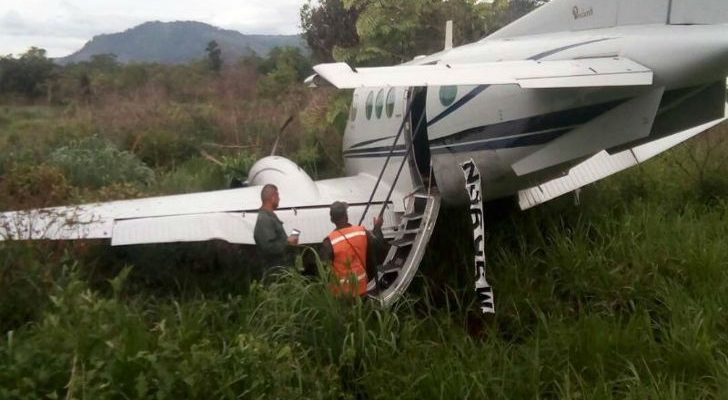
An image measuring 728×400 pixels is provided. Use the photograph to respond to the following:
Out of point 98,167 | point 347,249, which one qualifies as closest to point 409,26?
→ point 98,167

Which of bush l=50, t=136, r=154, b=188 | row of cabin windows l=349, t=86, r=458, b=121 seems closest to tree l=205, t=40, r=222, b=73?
bush l=50, t=136, r=154, b=188

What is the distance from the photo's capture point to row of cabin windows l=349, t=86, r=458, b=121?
295 inches

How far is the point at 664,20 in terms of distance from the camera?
6254mm

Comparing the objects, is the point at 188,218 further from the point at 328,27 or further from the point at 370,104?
the point at 328,27

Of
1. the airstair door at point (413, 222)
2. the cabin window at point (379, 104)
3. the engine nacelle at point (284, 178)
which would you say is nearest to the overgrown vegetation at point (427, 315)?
the airstair door at point (413, 222)

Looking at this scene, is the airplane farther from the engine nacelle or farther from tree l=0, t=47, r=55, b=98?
tree l=0, t=47, r=55, b=98

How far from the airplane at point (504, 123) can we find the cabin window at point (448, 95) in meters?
0.02

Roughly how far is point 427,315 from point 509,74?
2.16 metres

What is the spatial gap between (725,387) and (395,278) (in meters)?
3.20

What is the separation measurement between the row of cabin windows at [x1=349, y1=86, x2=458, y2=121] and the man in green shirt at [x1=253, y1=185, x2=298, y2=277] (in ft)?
6.71

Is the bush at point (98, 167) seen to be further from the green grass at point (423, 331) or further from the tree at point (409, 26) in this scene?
the tree at point (409, 26)

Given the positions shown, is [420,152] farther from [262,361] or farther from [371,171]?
[262,361]

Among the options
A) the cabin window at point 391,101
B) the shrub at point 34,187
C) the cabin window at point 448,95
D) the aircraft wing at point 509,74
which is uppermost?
the aircraft wing at point 509,74

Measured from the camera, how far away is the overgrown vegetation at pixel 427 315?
4531mm
